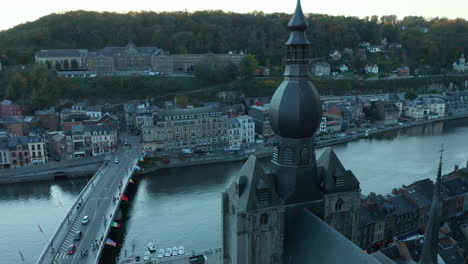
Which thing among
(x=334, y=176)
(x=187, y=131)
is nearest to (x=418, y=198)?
(x=334, y=176)

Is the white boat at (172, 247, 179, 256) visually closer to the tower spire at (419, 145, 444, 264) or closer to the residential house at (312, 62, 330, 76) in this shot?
the tower spire at (419, 145, 444, 264)

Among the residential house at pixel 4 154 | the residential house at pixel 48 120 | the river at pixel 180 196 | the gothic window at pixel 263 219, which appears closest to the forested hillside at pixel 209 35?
the residential house at pixel 48 120

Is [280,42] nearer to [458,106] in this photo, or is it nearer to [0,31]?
[458,106]

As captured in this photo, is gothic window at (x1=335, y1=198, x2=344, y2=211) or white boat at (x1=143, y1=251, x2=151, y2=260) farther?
white boat at (x1=143, y1=251, x2=151, y2=260)

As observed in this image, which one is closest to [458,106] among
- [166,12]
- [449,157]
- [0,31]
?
[449,157]

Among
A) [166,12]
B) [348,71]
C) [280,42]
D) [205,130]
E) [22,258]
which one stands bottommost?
[22,258]

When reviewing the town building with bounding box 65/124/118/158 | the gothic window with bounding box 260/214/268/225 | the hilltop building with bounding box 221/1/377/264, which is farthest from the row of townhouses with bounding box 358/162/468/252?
the town building with bounding box 65/124/118/158
